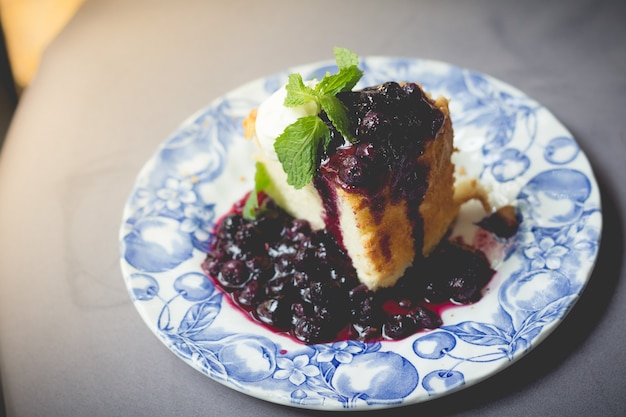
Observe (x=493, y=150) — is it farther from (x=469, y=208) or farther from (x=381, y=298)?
(x=381, y=298)

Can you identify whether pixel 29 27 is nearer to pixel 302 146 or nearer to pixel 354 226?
pixel 302 146

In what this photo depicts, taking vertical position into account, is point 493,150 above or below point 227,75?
below

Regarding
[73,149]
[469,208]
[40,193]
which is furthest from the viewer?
[73,149]

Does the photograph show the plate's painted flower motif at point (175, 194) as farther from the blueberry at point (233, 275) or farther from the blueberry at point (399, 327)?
the blueberry at point (399, 327)

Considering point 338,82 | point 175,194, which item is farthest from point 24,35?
point 338,82

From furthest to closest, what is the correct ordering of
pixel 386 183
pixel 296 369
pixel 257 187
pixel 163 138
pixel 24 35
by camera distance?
pixel 24 35 < pixel 163 138 < pixel 257 187 < pixel 386 183 < pixel 296 369

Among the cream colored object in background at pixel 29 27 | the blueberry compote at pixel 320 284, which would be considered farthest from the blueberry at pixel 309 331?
the cream colored object in background at pixel 29 27

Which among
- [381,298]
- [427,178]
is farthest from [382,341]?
[427,178]

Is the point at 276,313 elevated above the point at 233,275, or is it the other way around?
the point at 233,275
